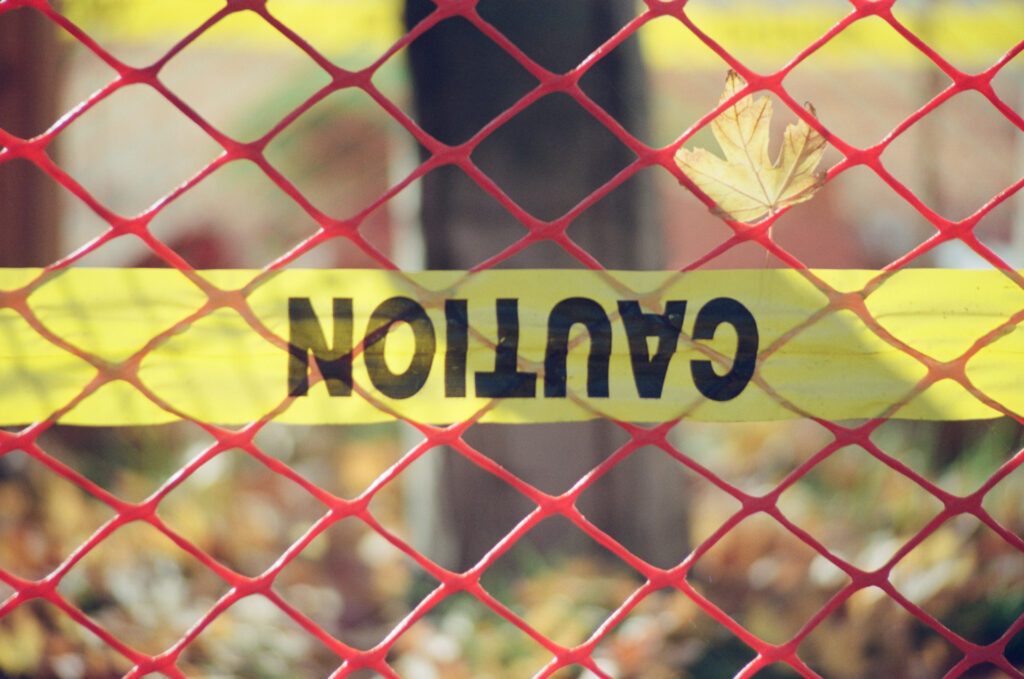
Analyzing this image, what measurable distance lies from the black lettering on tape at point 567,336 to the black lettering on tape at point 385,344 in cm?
14

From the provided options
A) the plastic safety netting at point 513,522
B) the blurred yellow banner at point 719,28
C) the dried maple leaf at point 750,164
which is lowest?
the plastic safety netting at point 513,522

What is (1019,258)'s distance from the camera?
270 centimetres

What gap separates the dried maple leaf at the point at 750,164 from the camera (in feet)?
2.84

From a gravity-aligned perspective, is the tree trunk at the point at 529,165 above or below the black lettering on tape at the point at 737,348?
above

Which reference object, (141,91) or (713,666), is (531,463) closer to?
(713,666)

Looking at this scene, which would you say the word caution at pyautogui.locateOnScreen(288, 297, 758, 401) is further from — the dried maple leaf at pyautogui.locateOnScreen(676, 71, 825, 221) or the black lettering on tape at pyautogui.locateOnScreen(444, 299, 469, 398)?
the dried maple leaf at pyautogui.locateOnScreen(676, 71, 825, 221)

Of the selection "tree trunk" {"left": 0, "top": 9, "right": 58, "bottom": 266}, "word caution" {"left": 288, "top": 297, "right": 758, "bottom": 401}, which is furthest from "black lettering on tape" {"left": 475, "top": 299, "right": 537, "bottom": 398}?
"tree trunk" {"left": 0, "top": 9, "right": 58, "bottom": 266}

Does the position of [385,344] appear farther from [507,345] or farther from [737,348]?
[737,348]

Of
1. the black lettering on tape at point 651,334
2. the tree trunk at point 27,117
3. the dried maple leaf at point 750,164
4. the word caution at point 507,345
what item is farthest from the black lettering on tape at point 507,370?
the tree trunk at point 27,117

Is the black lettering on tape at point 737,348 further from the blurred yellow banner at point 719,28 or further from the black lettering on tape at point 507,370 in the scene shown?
the blurred yellow banner at point 719,28

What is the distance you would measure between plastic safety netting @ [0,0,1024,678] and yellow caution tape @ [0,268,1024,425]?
0.02m

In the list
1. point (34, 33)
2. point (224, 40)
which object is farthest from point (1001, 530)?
point (224, 40)

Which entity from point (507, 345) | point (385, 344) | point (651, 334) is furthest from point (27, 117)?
point (651, 334)

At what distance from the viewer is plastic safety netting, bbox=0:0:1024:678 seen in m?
0.90
